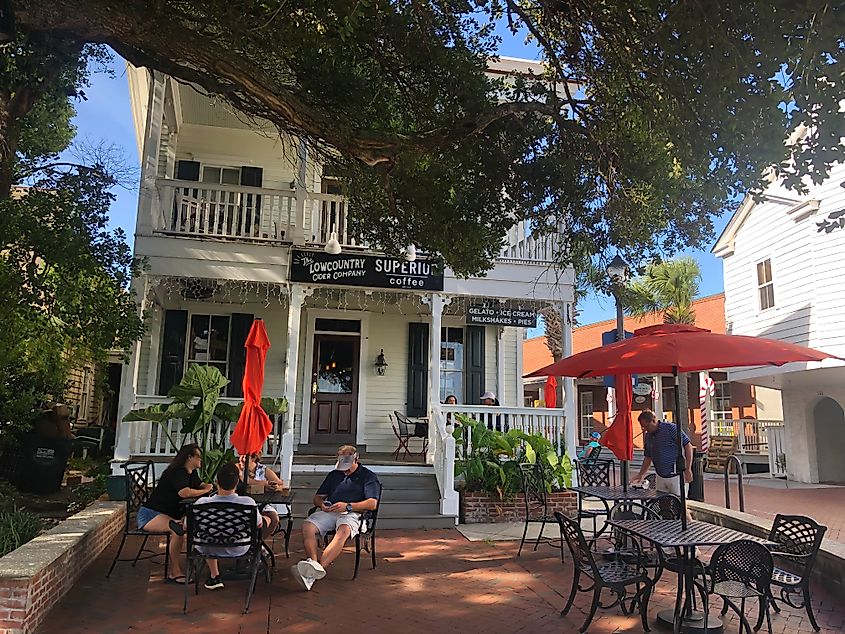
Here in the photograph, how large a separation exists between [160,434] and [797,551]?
882 centimetres

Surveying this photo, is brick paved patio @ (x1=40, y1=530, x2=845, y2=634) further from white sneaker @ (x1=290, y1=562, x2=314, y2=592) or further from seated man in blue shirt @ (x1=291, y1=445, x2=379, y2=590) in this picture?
seated man in blue shirt @ (x1=291, y1=445, x2=379, y2=590)

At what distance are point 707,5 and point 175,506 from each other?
6037 mm

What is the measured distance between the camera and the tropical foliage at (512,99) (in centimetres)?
446

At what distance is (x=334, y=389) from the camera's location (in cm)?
1333

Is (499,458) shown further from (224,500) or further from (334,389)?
(224,500)

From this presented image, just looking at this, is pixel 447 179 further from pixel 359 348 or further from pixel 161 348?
pixel 161 348

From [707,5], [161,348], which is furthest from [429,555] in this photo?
[161,348]

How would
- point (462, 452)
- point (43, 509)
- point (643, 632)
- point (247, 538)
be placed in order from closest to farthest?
point (643, 632)
point (247, 538)
point (43, 509)
point (462, 452)

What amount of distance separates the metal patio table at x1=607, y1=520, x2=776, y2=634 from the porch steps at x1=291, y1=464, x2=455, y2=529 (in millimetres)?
4445

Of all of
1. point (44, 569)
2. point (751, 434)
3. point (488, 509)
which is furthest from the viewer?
point (751, 434)

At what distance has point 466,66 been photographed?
24.7ft

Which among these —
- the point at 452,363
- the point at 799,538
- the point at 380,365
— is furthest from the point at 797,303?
the point at 799,538

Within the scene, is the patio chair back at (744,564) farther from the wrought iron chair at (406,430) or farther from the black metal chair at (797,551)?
the wrought iron chair at (406,430)

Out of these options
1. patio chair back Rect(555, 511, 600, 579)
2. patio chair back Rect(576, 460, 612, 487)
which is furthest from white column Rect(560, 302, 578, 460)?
patio chair back Rect(555, 511, 600, 579)
